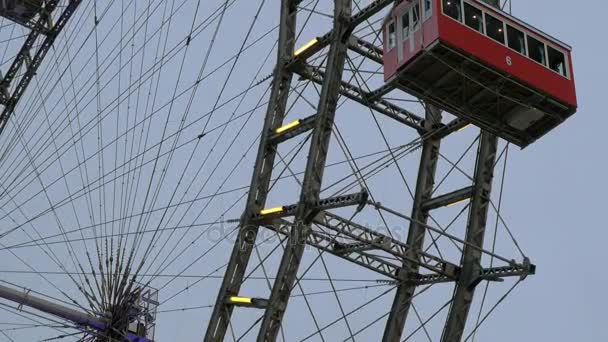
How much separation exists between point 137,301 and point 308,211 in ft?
23.3

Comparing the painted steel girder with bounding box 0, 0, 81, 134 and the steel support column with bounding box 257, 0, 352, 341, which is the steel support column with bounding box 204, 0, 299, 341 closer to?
the steel support column with bounding box 257, 0, 352, 341

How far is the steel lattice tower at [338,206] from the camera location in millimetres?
25812

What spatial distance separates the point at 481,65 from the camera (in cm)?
2373

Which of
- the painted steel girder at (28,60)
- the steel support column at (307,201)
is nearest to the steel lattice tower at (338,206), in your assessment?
the steel support column at (307,201)

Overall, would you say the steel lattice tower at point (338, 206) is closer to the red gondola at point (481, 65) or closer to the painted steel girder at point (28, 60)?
the red gondola at point (481, 65)

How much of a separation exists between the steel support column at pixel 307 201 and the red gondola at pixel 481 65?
6.24 ft

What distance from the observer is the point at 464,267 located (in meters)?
27.9

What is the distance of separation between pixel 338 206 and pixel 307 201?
3.35 ft

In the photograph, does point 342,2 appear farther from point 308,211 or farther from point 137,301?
point 137,301

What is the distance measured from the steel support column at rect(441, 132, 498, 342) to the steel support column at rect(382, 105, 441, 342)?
1.38 meters

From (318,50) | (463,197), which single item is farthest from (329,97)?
(463,197)

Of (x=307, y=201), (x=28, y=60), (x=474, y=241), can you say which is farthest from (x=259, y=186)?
(x=28, y=60)

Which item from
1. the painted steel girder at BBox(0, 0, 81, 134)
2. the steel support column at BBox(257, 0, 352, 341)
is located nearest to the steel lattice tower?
the steel support column at BBox(257, 0, 352, 341)

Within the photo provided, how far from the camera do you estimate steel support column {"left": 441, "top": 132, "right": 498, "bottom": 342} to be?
90.4ft
